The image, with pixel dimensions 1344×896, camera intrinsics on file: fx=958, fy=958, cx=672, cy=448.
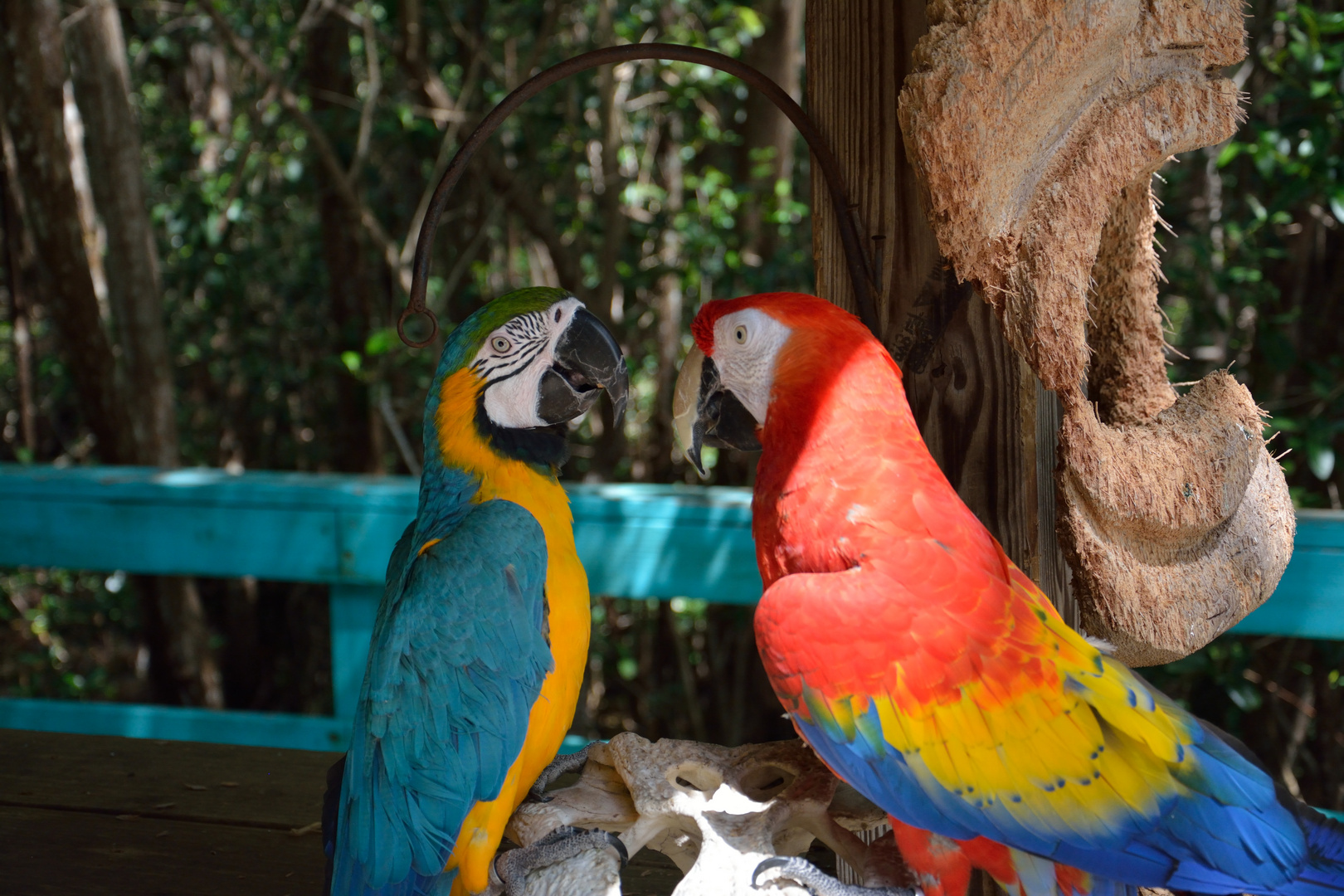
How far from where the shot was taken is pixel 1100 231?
1.08m

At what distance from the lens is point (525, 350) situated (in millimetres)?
1169

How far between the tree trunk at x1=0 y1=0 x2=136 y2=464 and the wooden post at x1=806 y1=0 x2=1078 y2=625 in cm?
254

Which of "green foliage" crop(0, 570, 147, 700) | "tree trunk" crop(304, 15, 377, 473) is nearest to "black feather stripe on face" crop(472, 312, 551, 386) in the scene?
"tree trunk" crop(304, 15, 377, 473)

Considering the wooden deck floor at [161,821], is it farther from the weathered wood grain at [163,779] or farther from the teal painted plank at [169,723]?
the teal painted plank at [169,723]

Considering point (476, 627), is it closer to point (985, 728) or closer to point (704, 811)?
point (704, 811)

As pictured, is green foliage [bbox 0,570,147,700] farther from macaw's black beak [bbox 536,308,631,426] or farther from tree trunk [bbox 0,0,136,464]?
macaw's black beak [bbox 536,308,631,426]

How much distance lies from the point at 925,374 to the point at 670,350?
7.91 feet

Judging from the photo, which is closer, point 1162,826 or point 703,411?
point 1162,826

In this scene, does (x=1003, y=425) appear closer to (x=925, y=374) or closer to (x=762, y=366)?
(x=925, y=374)

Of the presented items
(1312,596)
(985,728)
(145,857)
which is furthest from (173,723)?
(1312,596)

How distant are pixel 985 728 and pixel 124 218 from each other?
9.97 ft

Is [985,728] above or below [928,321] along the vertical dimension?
below

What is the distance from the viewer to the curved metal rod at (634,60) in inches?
40.6

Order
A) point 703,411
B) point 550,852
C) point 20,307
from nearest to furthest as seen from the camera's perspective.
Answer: point 550,852, point 703,411, point 20,307
